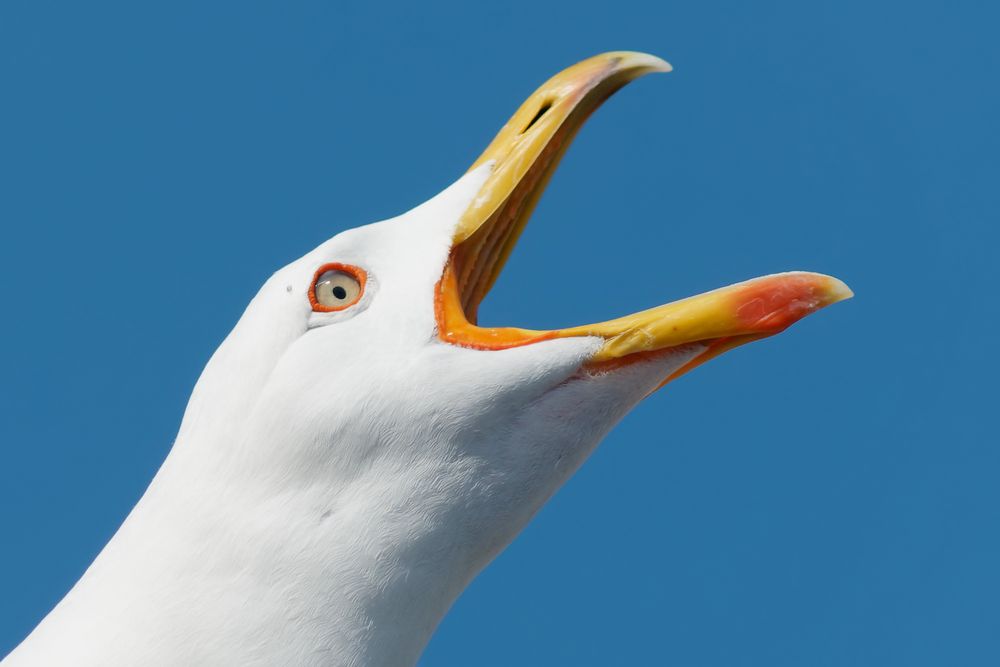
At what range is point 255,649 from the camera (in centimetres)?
571

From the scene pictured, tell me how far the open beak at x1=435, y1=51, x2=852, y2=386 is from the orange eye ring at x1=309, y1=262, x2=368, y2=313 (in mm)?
265

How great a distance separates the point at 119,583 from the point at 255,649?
1.73 ft

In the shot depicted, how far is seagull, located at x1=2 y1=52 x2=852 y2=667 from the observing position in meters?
5.77

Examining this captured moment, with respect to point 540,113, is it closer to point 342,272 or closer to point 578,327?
point 342,272

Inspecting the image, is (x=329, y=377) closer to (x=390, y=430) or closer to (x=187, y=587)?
(x=390, y=430)

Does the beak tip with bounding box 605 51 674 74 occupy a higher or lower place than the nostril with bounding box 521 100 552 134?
higher

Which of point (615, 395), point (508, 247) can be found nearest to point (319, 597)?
point (615, 395)

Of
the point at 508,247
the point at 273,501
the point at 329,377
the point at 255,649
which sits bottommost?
the point at 255,649

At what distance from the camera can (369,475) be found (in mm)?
5824

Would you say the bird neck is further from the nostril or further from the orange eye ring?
the nostril

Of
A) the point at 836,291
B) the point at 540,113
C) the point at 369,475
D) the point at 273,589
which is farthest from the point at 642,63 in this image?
the point at 273,589

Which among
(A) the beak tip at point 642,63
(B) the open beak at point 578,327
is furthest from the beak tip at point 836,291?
(A) the beak tip at point 642,63

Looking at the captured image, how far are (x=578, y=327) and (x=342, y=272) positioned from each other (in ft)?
2.76

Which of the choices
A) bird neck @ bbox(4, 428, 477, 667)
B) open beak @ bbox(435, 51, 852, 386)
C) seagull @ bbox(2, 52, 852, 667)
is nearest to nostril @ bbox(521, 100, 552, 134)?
open beak @ bbox(435, 51, 852, 386)
